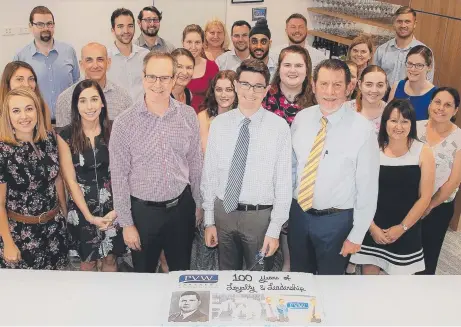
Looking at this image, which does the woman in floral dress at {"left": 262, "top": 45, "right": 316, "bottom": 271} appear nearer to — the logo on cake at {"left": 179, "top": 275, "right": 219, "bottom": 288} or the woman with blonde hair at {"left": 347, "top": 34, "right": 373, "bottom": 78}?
the woman with blonde hair at {"left": 347, "top": 34, "right": 373, "bottom": 78}

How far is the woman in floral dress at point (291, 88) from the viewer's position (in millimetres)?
2906

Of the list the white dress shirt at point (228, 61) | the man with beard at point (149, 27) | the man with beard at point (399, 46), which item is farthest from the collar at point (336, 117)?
the man with beard at point (149, 27)

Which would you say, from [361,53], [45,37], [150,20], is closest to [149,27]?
[150,20]

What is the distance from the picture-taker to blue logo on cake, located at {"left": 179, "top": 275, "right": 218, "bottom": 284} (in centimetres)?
173

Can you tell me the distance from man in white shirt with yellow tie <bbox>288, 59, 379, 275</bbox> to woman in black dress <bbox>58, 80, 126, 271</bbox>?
1096 millimetres

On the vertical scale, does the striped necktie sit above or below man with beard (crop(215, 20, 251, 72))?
below

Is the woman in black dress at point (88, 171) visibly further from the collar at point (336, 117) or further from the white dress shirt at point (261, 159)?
the collar at point (336, 117)

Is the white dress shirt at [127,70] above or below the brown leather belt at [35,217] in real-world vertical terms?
above

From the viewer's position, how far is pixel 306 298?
167cm

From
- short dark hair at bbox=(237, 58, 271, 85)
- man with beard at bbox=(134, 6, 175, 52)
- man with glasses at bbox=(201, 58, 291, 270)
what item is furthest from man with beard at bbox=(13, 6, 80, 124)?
short dark hair at bbox=(237, 58, 271, 85)

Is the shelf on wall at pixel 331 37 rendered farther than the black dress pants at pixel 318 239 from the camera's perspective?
Yes

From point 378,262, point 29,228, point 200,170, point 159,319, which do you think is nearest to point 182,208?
point 200,170

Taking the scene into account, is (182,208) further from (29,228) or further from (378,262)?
(378,262)

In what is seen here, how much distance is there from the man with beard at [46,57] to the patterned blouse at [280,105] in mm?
2128
